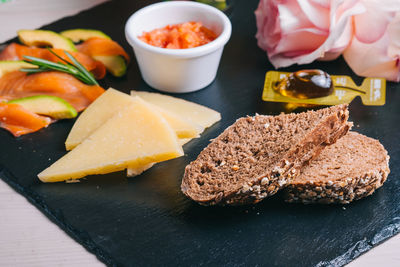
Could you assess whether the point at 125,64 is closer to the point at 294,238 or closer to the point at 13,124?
the point at 13,124

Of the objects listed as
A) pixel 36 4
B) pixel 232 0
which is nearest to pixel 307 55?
pixel 232 0

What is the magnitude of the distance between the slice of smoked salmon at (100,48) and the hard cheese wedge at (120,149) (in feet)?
2.69

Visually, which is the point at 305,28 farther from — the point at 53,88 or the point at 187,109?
the point at 53,88

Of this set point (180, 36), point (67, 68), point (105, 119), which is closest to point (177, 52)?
point (180, 36)


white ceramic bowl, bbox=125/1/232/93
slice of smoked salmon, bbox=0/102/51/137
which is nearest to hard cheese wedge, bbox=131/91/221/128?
white ceramic bowl, bbox=125/1/232/93

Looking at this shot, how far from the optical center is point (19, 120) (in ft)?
8.66

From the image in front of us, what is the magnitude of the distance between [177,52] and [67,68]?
64 cm

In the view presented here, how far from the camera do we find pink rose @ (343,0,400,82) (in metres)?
2.76

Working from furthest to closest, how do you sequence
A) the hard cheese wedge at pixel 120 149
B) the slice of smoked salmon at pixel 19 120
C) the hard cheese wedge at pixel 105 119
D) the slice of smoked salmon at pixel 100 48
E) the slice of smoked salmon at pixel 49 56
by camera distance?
1. the slice of smoked salmon at pixel 100 48
2. the slice of smoked salmon at pixel 49 56
3. the slice of smoked salmon at pixel 19 120
4. the hard cheese wedge at pixel 105 119
5. the hard cheese wedge at pixel 120 149

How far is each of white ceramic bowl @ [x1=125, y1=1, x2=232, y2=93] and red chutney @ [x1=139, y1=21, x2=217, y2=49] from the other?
7 centimetres

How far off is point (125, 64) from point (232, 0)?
3.15 feet

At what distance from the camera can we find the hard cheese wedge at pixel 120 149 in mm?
2268

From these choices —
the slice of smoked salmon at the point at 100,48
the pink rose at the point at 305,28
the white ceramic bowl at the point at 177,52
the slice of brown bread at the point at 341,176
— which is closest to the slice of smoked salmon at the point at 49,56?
the slice of smoked salmon at the point at 100,48

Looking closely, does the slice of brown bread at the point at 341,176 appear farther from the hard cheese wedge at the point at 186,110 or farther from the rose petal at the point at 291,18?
the rose petal at the point at 291,18
